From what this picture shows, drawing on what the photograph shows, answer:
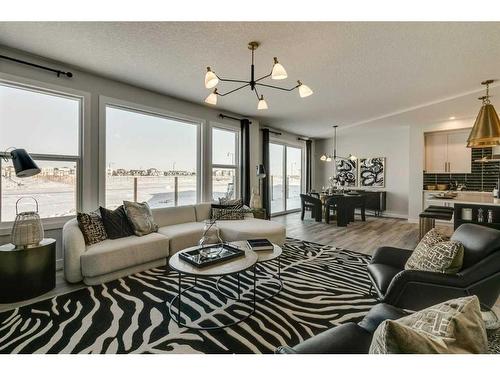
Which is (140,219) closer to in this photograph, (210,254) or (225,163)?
(210,254)

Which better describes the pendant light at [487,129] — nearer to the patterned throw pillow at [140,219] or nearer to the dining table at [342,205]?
the dining table at [342,205]

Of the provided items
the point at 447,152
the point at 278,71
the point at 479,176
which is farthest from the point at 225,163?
the point at 479,176

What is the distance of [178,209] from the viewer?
4.22 meters

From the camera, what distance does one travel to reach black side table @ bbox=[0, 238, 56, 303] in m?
2.36

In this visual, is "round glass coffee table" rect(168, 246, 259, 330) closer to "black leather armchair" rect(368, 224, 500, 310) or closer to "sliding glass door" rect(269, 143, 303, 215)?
"black leather armchair" rect(368, 224, 500, 310)

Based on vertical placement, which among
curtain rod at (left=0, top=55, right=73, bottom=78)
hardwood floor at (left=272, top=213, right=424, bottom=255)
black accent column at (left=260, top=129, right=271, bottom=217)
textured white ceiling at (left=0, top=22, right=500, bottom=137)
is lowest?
hardwood floor at (left=272, top=213, right=424, bottom=255)

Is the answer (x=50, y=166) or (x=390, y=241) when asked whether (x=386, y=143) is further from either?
(x=50, y=166)

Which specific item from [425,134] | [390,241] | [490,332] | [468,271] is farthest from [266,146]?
[490,332]

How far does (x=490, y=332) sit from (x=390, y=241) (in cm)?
403

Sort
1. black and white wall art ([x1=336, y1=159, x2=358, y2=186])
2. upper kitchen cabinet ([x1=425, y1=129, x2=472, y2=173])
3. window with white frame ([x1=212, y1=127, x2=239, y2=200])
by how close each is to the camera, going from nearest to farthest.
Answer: window with white frame ([x1=212, y1=127, x2=239, y2=200]) < upper kitchen cabinet ([x1=425, y1=129, x2=472, y2=173]) < black and white wall art ([x1=336, y1=159, x2=358, y2=186])

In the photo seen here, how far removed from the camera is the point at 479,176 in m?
5.95

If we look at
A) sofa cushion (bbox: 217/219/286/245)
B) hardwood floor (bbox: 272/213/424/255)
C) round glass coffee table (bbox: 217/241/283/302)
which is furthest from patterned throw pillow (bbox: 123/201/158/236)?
hardwood floor (bbox: 272/213/424/255)

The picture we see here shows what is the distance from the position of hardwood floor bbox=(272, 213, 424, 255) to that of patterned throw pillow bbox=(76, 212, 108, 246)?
3305 millimetres
